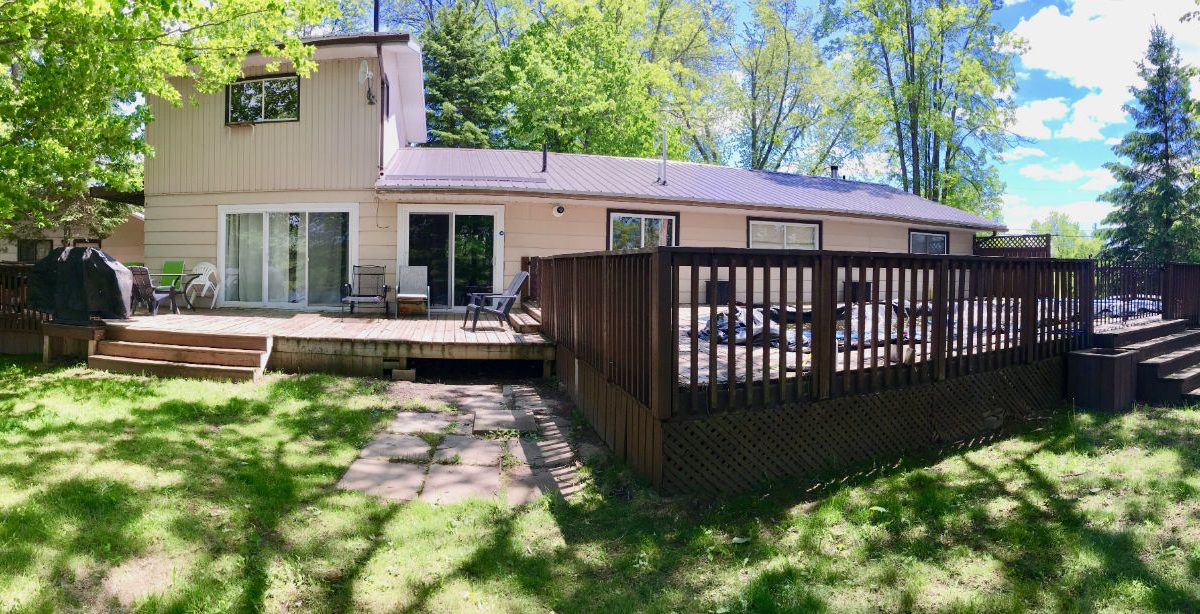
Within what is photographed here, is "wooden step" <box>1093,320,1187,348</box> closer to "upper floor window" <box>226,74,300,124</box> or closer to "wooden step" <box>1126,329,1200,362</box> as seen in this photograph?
"wooden step" <box>1126,329,1200,362</box>

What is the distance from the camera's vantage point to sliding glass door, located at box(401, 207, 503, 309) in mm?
10336

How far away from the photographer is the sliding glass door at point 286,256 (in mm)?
10391

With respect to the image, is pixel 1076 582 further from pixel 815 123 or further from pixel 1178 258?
pixel 815 123

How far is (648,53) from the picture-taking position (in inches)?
1020

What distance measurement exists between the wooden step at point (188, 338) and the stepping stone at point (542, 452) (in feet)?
11.8

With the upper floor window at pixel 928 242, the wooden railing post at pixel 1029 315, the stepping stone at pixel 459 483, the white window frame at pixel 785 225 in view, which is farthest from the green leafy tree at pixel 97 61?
the upper floor window at pixel 928 242

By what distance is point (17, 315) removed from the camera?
736 cm

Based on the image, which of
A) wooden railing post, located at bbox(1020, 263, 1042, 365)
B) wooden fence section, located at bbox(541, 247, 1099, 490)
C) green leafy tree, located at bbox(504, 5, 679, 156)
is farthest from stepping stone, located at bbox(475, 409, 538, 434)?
green leafy tree, located at bbox(504, 5, 679, 156)

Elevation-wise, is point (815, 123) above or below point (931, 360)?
above

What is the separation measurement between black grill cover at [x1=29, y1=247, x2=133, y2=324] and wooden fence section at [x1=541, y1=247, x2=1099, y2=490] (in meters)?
5.03

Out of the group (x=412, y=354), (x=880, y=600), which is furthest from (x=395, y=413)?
(x=880, y=600)

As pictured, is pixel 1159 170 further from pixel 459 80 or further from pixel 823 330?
pixel 459 80

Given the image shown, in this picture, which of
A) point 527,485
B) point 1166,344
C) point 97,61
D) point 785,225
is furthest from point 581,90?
point 527,485

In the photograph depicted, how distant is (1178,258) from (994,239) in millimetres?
6574
